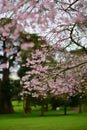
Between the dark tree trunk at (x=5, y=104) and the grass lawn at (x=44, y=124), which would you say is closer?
the grass lawn at (x=44, y=124)

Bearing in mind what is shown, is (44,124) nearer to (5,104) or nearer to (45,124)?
(45,124)

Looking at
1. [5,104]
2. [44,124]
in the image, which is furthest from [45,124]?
[5,104]

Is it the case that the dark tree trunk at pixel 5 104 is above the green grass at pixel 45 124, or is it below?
above

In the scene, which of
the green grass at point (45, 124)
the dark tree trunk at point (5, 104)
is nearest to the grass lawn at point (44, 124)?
the green grass at point (45, 124)

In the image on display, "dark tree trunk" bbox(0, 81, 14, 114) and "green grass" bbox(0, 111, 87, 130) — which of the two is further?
"dark tree trunk" bbox(0, 81, 14, 114)

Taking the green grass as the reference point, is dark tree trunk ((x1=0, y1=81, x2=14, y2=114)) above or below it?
above

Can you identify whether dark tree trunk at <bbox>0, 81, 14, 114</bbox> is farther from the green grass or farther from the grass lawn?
the green grass

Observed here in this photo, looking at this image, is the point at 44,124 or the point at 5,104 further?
the point at 5,104

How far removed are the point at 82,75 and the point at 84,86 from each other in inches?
97.1

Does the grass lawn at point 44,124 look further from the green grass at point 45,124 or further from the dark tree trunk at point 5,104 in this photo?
the dark tree trunk at point 5,104

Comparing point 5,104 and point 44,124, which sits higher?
point 5,104

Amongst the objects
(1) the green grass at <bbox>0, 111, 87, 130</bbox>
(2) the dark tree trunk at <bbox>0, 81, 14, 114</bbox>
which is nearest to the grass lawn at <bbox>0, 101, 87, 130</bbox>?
(1) the green grass at <bbox>0, 111, 87, 130</bbox>

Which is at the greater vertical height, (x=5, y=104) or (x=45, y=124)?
(x=5, y=104)

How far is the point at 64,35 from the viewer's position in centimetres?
1236
